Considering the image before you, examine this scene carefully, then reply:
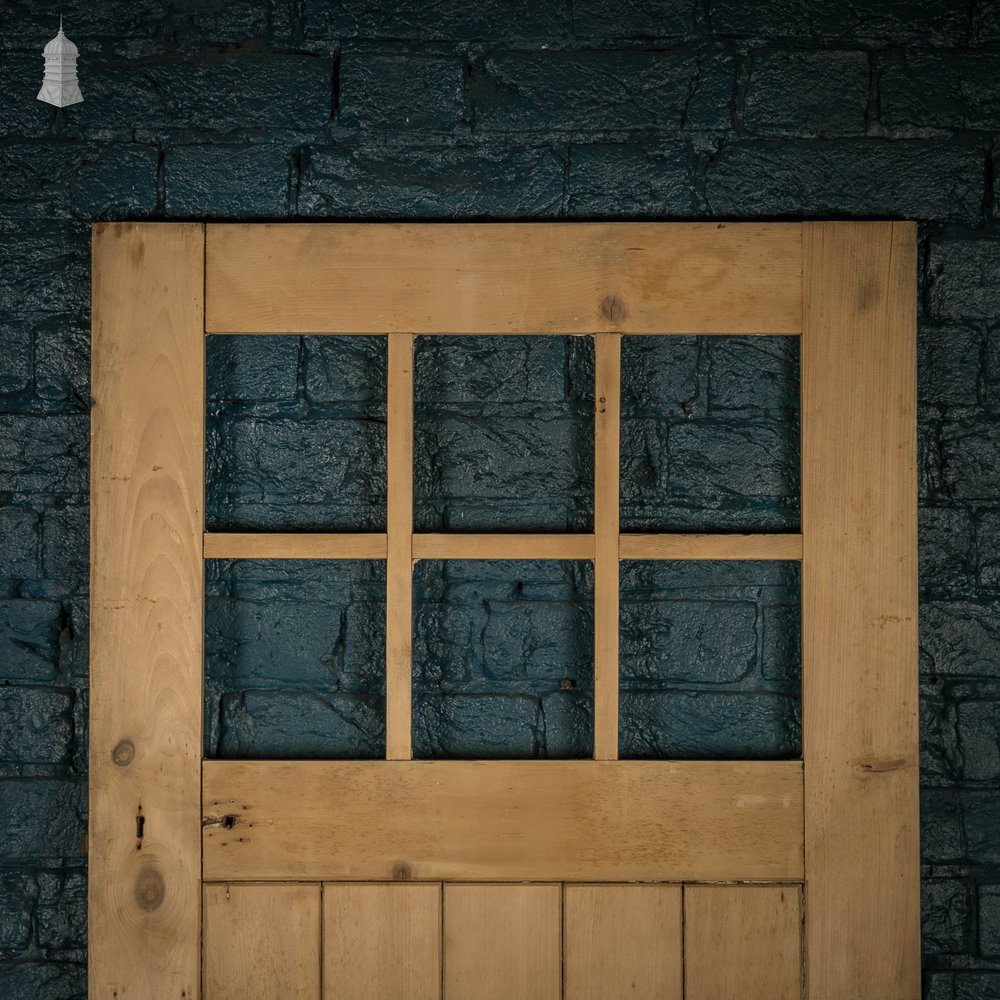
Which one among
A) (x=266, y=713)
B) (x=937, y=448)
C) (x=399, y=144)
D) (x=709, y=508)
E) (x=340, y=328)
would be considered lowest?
(x=266, y=713)

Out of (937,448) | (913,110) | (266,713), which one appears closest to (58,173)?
(266,713)

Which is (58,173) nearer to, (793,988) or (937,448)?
(937,448)

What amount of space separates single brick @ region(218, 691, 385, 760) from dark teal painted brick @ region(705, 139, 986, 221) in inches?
41.3

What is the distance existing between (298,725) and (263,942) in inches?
14.0

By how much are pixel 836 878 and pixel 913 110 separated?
4.25 feet

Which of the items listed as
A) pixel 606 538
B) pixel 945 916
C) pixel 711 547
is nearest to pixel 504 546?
pixel 606 538

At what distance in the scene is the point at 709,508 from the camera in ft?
5.26

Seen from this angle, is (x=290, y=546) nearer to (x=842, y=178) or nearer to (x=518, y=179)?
(x=518, y=179)

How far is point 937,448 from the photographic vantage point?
5.23 ft

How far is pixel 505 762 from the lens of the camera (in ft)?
5.09

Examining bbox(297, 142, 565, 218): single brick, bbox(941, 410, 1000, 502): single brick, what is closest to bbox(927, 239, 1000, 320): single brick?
bbox(941, 410, 1000, 502): single brick

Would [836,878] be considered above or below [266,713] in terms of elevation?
below

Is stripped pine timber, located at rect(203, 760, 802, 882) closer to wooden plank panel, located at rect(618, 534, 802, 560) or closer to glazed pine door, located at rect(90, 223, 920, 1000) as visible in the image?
glazed pine door, located at rect(90, 223, 920, 1000)

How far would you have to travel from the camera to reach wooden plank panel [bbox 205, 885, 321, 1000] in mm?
1548
